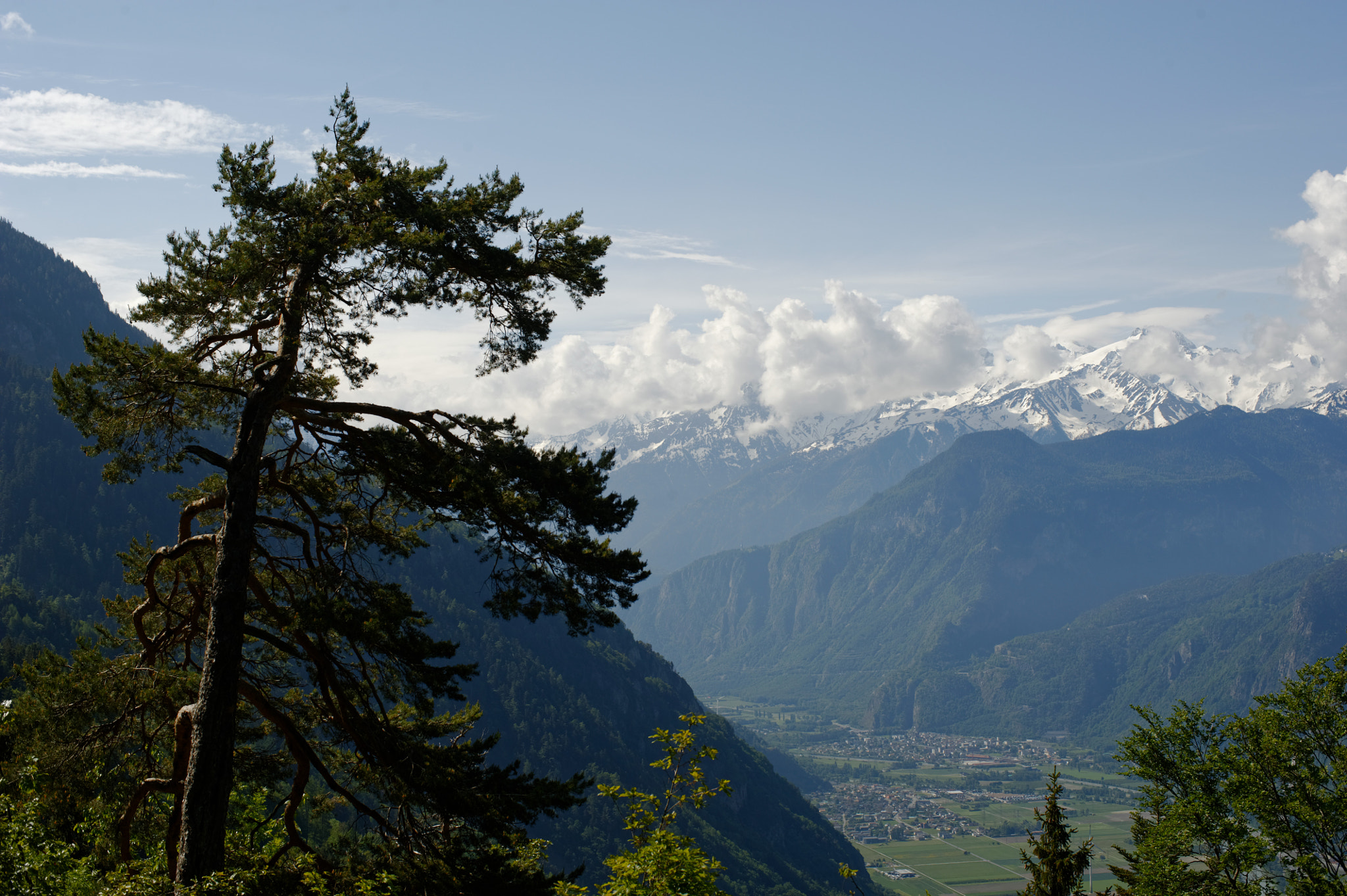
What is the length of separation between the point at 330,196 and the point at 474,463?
5172 millimetres

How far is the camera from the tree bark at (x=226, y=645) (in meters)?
12.7

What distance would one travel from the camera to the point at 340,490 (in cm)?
1653

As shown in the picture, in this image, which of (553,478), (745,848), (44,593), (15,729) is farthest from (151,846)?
(44,593)

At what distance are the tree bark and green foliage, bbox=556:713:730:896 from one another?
521cm

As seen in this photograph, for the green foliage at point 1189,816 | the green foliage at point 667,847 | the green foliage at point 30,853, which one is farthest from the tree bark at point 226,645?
the green foliage at point 1189,816

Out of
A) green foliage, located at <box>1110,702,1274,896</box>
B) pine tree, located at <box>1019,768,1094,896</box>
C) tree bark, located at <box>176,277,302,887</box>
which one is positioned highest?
tree bark, located at <box>176,277,302,887</box>

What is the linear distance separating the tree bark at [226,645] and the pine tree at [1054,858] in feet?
84.6

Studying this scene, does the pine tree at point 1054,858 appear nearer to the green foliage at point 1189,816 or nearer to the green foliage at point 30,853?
the green foliage at point 1189,816

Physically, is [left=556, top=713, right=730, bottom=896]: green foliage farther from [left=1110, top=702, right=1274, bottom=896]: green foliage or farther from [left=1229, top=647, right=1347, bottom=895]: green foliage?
[left=1229, top=647, right=1347, bottom=895]: green foliage

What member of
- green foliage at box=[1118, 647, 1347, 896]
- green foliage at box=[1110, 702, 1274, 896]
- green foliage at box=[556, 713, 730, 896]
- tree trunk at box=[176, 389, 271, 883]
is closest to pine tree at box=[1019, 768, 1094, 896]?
green foliage at box=[1110, 702, 1274, 896]

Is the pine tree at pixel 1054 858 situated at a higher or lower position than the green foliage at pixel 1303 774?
lower

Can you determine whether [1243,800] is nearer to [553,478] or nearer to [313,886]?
[553,478]

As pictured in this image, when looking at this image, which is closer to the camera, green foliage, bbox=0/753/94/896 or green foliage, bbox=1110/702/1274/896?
green foliage, bbox=0/753/94/896

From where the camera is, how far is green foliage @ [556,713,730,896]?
12.7 meters
